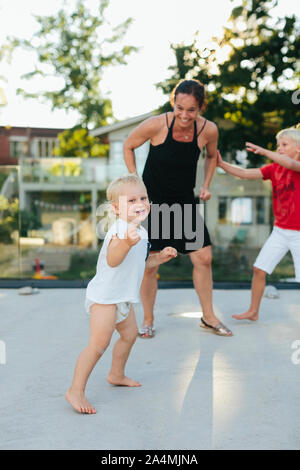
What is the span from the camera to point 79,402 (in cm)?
193

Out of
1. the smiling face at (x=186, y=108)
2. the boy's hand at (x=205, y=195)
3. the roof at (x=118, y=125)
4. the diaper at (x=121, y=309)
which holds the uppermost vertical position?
the roof at (x=118, y=125)

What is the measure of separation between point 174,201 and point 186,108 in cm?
58

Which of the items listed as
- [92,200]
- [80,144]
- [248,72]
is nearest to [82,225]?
[92,200]

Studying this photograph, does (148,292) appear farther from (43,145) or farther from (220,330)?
(43,145)

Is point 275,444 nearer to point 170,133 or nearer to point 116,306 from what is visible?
point 116,306

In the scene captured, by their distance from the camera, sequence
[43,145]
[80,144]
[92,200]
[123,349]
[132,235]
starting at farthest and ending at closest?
[43,145], [80,144], [92,200], [123,349], [132,235]

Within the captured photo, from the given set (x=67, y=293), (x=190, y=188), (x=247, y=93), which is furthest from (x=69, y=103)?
(x=190, y=188)

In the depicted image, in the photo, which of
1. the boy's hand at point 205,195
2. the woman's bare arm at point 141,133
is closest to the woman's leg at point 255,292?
the boy's hand at point 205,195

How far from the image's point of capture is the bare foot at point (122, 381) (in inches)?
87.5

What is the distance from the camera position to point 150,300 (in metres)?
3.23

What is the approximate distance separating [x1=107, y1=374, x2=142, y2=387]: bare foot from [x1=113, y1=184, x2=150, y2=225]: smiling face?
2.44 feet

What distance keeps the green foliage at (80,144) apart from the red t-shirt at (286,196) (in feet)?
69.8

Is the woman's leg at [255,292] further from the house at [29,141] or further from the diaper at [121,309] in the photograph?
the house at [29,141]
